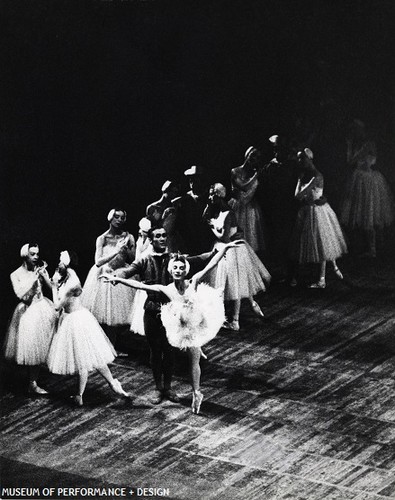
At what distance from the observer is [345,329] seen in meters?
10.6

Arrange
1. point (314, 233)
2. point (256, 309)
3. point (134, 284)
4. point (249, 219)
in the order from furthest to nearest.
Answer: point (249, 219) < point (314, 233) < point (256, 309) < point (134, 284)

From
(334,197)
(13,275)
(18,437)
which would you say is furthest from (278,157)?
(18,437)

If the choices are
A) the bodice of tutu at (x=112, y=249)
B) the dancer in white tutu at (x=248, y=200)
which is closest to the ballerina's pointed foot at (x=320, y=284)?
the dancer in white tutu at (x=248, y=200)

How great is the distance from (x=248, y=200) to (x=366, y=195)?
45.1 inches

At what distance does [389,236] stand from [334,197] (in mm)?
894

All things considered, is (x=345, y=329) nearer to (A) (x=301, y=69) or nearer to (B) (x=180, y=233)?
(B) (x=180, y=233)

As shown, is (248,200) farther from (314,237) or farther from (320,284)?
(320,284)

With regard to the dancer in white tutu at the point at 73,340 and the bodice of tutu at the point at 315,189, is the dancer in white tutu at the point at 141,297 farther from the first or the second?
the bodice of tutu at the point at 315,189

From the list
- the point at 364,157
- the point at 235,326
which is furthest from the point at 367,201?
the point at 235,326

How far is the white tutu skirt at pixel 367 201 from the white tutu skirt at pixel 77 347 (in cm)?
339

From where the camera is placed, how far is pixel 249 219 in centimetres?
1165

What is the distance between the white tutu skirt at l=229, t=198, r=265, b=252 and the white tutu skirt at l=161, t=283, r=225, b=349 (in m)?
2.37

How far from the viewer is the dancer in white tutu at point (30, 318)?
9.62m

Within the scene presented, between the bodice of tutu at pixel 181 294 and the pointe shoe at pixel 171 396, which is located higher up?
the bodice of tutu at pixel 181 294
